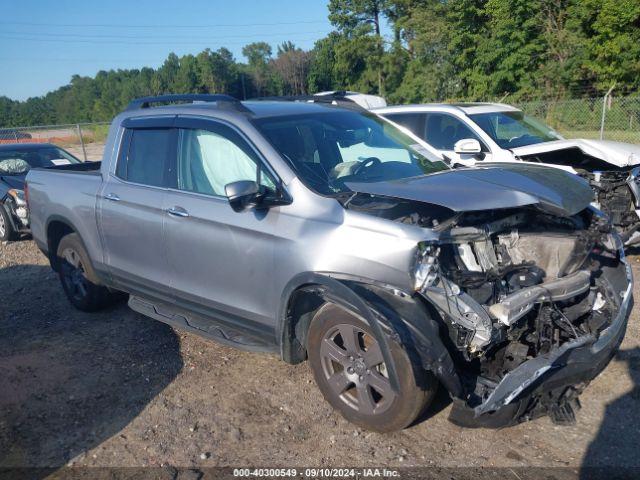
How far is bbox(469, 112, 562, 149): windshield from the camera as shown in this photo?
7875 millimetres

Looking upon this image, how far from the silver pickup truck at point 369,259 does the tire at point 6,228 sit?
5.49 meters

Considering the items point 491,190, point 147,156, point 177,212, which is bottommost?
point 177,212

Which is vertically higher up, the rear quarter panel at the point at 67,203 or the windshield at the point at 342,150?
the windshield at the point at 342,150

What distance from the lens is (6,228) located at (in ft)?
30.5

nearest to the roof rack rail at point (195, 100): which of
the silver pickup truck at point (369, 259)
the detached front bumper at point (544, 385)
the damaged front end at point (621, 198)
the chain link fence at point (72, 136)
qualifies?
the silver pickup truck at point (369, 259)

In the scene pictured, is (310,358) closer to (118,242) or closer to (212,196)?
(212,196)

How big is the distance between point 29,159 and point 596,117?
16.1 m

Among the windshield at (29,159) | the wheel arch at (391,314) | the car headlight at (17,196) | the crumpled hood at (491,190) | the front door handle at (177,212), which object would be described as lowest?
the car headlight at (17,196)

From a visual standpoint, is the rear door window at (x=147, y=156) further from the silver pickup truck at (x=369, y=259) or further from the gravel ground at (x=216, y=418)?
the gravel ground at (x=216, y=418)

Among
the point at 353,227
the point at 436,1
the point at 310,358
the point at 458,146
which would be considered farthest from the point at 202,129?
the point at 436,1

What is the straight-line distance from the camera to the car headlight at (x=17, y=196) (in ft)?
29.6

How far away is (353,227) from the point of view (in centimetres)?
329

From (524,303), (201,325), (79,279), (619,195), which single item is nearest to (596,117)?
(619,195)

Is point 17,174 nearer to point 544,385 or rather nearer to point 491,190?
point 491,190
